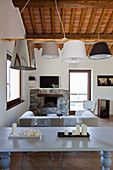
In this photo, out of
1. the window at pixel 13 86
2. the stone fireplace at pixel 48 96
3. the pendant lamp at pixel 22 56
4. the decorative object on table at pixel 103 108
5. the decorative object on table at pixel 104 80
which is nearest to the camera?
the pendant lamp at pixel 22 56

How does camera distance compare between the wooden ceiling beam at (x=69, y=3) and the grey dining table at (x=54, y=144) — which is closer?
the grey dining table at (x=54, y=144)

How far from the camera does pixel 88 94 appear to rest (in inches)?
297

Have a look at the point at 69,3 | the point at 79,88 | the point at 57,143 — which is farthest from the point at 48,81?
the point at 57,143

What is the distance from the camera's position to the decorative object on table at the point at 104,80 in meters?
7.30

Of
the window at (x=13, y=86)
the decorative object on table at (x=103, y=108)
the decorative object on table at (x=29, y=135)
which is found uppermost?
the window at (x=13, y=86)

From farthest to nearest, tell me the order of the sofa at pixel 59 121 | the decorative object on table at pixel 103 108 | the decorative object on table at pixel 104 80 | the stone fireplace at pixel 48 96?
the decorative object on table at pixel 104 80 → the decorative object on table at pixel 103 108 → the stone fireplace at pixel 48 96 → the sofa at pixel 59 121

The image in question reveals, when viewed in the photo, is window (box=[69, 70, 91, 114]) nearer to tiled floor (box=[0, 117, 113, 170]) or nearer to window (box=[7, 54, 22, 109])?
window (box=[7, 54, 22, 109])

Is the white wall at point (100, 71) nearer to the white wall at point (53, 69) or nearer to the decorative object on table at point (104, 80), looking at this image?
the decorative object on table at point (104, 80)

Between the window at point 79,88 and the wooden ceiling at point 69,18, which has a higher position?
the wooden ceiling at point 69,18

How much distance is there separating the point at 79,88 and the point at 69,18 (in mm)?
3555

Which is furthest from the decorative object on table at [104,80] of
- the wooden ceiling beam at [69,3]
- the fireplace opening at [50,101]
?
the wooden ceiling beam at [69,3]

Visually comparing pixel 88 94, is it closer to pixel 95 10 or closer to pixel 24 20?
pixel 95 10

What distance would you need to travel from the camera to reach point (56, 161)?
284cm

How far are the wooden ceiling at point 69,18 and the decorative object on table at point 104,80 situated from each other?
6.93 feet
